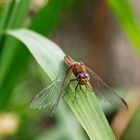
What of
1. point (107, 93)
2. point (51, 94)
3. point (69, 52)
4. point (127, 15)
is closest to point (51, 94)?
point (51, 94)

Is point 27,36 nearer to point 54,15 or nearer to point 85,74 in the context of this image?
point 85,74

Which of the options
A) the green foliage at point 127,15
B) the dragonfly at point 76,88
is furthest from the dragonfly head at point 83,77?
the green foliage at point 127,15

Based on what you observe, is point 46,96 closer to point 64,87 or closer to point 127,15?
point 64,87

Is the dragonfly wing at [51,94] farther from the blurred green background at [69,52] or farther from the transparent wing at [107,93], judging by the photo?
the blurred green background at [69,52]

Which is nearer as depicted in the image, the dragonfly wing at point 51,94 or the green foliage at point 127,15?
the dragonfly wing at point 51,94

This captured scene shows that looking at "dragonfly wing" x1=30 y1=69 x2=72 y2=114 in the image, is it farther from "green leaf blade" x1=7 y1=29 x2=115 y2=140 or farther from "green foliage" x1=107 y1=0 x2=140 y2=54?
"green foliage" x1=107 y1=0 x2=140 y2=54

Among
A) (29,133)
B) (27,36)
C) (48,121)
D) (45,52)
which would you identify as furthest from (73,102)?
(48,121)
